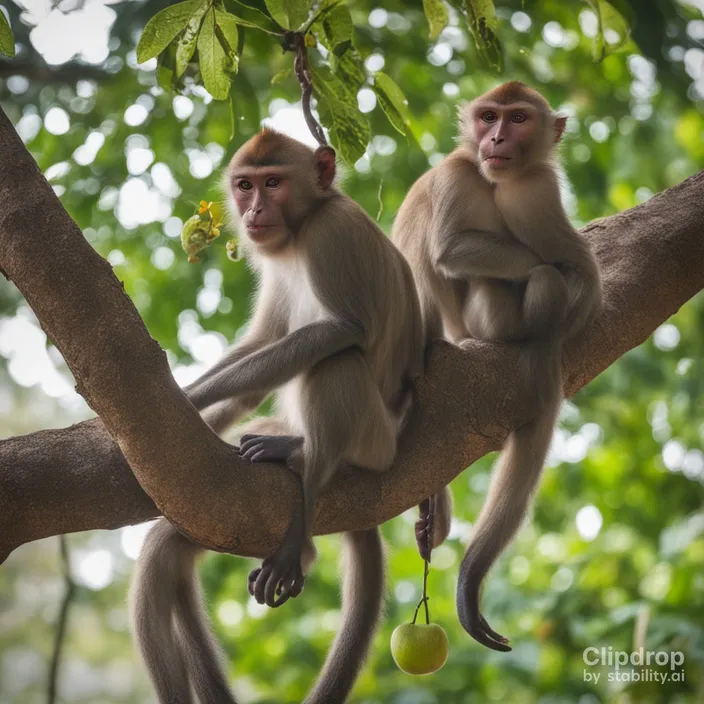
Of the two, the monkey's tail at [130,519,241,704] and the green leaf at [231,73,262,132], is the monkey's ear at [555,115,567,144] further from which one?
the monkey's tail at [130,519,241,704]

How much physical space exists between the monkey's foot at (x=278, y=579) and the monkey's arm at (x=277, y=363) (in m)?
0.72

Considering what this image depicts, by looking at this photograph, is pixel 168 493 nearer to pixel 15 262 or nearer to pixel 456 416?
pixel 15 262

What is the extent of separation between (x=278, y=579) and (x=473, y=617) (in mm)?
930

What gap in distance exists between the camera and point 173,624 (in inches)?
139


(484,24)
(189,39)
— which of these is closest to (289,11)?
(189,39)

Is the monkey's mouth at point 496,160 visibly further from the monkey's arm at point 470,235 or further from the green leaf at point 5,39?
the green leaf at point 5,39

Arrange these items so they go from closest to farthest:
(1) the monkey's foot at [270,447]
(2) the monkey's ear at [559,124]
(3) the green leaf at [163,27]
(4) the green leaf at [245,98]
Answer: (3) the green leaf at [163,27] → (1) the monkey's foot at [270,447] → (2) the monkey's ear at [559,124] → (4) the green leaf at [245,98]

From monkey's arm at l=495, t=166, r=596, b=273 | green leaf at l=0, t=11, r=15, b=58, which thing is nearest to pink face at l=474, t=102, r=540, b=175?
monkey's arm at l=495, t=166, r=596, b=273

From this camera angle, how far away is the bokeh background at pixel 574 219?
6.25 meters

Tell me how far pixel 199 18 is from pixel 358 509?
70.6 inches

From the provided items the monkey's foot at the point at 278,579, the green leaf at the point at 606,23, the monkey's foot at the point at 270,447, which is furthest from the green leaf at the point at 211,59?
the monkey's foot at the point at 278,579

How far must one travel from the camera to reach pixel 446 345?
3973 mm

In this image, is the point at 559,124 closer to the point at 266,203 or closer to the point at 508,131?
the point at 508,131

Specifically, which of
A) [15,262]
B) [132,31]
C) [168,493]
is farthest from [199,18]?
[132,31]
